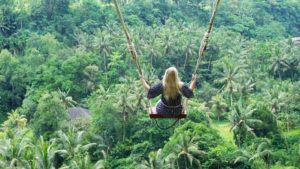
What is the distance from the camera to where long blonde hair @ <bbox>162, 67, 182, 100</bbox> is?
10.9 m

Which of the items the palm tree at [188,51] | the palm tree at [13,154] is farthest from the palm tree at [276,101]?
the palm tree at [13,154]

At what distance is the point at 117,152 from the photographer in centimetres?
4309

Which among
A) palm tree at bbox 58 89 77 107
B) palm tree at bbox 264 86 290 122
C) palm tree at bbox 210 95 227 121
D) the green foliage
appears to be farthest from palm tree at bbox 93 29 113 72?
palm tree at bbox 264 86 290 122

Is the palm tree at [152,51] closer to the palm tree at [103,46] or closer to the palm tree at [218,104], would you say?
the palm tree at [103,46]

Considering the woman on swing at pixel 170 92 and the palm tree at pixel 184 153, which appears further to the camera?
the palm tree at pixel 184 153

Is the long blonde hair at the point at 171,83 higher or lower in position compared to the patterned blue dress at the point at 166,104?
higher

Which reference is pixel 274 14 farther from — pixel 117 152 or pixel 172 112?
pixel 172 112

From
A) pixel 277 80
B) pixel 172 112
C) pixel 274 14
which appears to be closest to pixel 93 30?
pixel 277 80

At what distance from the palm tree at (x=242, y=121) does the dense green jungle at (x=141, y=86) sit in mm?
88

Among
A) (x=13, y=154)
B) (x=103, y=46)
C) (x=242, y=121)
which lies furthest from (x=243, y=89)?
(x=13, y=154)

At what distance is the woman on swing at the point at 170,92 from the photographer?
11.2 m

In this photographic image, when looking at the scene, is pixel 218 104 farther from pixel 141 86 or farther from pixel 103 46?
pixel 103 46

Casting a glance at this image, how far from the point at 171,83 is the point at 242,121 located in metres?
32.2

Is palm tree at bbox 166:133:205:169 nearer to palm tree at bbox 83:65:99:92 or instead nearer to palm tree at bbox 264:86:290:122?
palm tree at bbox 264:86:290:122
